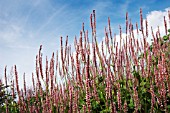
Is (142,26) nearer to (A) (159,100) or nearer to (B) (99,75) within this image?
(B) (99,75)

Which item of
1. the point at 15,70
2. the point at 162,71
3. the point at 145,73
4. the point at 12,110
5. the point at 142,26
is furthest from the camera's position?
the point at 12,110

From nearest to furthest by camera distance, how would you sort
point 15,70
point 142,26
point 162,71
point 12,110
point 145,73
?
point 162,71
point 15,70
point 145,73
point 142,26
point 12,110

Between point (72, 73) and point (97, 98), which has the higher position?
point (72, 73)

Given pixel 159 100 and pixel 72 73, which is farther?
pixel 72 73

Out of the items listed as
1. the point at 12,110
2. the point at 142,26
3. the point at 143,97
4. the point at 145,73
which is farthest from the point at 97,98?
the point at 12,110

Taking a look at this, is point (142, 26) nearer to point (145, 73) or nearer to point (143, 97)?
point (145, 73)

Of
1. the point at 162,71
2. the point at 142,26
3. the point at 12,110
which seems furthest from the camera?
the point at 12,110

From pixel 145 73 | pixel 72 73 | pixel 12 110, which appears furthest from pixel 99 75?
pixel 12 110

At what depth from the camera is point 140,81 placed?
4492mm

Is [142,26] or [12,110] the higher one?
[142,26]

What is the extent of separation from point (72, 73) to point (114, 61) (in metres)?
0.80

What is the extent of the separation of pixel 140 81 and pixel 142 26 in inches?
37.2

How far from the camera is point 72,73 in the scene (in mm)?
4809


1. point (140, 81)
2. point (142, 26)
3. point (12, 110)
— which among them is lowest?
point (12, 110)
